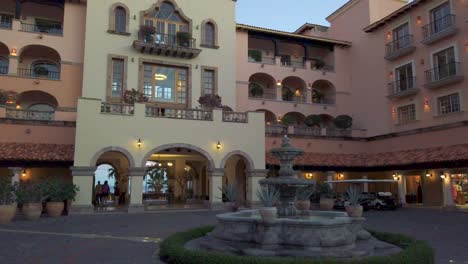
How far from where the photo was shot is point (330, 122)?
36.2 m

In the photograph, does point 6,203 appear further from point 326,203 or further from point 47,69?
point 326,203

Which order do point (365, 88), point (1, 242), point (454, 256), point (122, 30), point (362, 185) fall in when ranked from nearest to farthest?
point (454, 256) < point (1, 242) < point (122, 30) < point (362, 185) < point (365, 88)

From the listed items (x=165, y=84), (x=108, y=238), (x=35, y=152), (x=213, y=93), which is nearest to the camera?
(x=108, y=238)

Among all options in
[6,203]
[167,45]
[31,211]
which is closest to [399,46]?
[167,45]

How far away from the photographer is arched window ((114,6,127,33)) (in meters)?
28.3

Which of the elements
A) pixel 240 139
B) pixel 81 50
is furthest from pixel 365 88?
pixel 81 50

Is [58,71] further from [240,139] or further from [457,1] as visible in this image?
[457,1]

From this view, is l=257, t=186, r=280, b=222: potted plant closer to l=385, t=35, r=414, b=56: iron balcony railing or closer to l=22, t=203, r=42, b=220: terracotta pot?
l=22, t=203, r=42, b=220: terracotta pot

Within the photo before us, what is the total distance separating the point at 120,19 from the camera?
28406mm

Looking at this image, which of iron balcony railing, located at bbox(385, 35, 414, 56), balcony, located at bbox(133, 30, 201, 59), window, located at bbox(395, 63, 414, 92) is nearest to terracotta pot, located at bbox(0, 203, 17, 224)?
balcony, located at bbox(133, 30, 201, 59)

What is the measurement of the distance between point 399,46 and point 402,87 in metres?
3.40

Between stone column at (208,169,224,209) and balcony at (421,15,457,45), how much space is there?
1781 centimetres

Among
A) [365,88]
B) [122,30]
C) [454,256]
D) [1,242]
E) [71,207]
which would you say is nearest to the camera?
[454,256]

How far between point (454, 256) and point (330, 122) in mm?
26240
